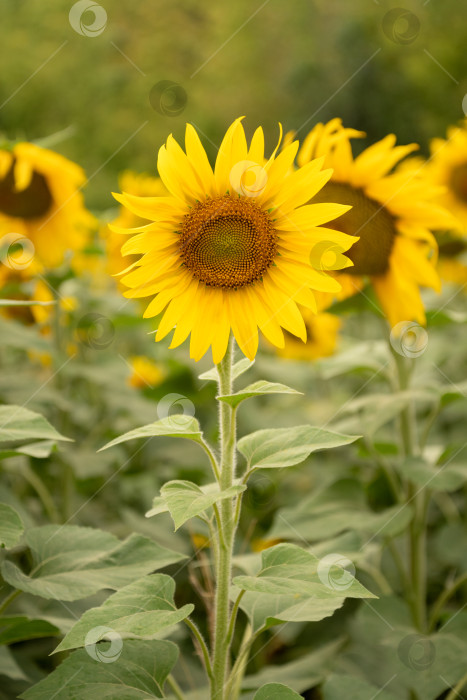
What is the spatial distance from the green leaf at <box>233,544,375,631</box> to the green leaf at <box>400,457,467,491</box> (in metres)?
0.52

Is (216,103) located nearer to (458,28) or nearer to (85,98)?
(85,98)

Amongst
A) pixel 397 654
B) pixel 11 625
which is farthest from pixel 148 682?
pixel 397 654

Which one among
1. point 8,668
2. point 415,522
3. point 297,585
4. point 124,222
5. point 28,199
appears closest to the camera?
point 297,585

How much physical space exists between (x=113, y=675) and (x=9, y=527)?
277mm

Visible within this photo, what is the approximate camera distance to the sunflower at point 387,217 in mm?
1586

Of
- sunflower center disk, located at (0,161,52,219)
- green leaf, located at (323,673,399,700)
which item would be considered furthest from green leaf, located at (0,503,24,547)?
sunflower center disk, located at (0,161,52,219)

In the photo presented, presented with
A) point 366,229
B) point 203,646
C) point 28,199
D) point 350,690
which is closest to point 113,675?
point 203,646

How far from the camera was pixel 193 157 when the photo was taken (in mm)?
1032

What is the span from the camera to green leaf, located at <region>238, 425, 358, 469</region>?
1002mm

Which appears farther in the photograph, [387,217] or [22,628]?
[387,217]

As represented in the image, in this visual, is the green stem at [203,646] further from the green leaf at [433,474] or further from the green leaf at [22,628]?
the green leaf at [433,474]

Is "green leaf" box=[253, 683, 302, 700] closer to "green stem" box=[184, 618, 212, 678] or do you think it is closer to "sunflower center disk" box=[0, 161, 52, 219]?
"green stem" box=[184, 618, 212, 678]

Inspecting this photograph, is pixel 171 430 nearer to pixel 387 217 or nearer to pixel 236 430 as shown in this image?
pixel 387 217

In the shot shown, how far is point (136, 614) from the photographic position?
935 mm
